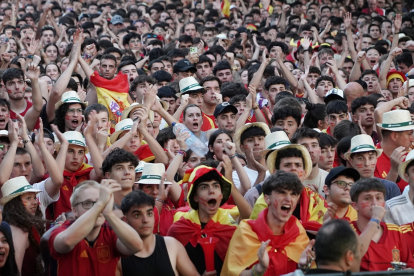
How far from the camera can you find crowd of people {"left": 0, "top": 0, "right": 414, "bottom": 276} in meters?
5.88

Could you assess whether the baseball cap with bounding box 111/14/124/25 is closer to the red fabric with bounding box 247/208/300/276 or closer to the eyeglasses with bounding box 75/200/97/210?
the eyeglasses with bounding box 75/200/97/210

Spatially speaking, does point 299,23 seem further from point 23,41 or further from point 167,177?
point 167,177

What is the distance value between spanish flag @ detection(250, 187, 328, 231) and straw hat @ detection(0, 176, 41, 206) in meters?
1.93

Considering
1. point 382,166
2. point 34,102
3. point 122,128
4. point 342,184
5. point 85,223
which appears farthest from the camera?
point 34,102

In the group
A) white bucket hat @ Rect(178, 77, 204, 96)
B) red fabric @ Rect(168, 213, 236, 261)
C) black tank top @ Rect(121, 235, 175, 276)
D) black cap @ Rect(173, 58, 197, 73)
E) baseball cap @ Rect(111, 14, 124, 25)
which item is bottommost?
black tank top @ Rect(121, 235, 175, 276)

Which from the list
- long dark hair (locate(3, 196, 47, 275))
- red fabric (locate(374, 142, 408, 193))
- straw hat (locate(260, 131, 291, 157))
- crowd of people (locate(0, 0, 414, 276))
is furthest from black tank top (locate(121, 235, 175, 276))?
red fabric (locate(374, 142, 408, 193))

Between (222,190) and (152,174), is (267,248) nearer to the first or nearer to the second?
(222,190)

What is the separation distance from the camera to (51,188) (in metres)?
7.36

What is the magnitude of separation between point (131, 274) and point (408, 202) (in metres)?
2.31

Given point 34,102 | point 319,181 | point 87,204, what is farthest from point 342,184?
point 34,102

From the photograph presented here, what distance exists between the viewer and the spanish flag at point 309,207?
252 inches

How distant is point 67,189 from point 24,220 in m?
0.99

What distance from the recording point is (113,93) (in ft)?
34.0

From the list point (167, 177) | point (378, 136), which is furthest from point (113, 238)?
point (378, 136)
